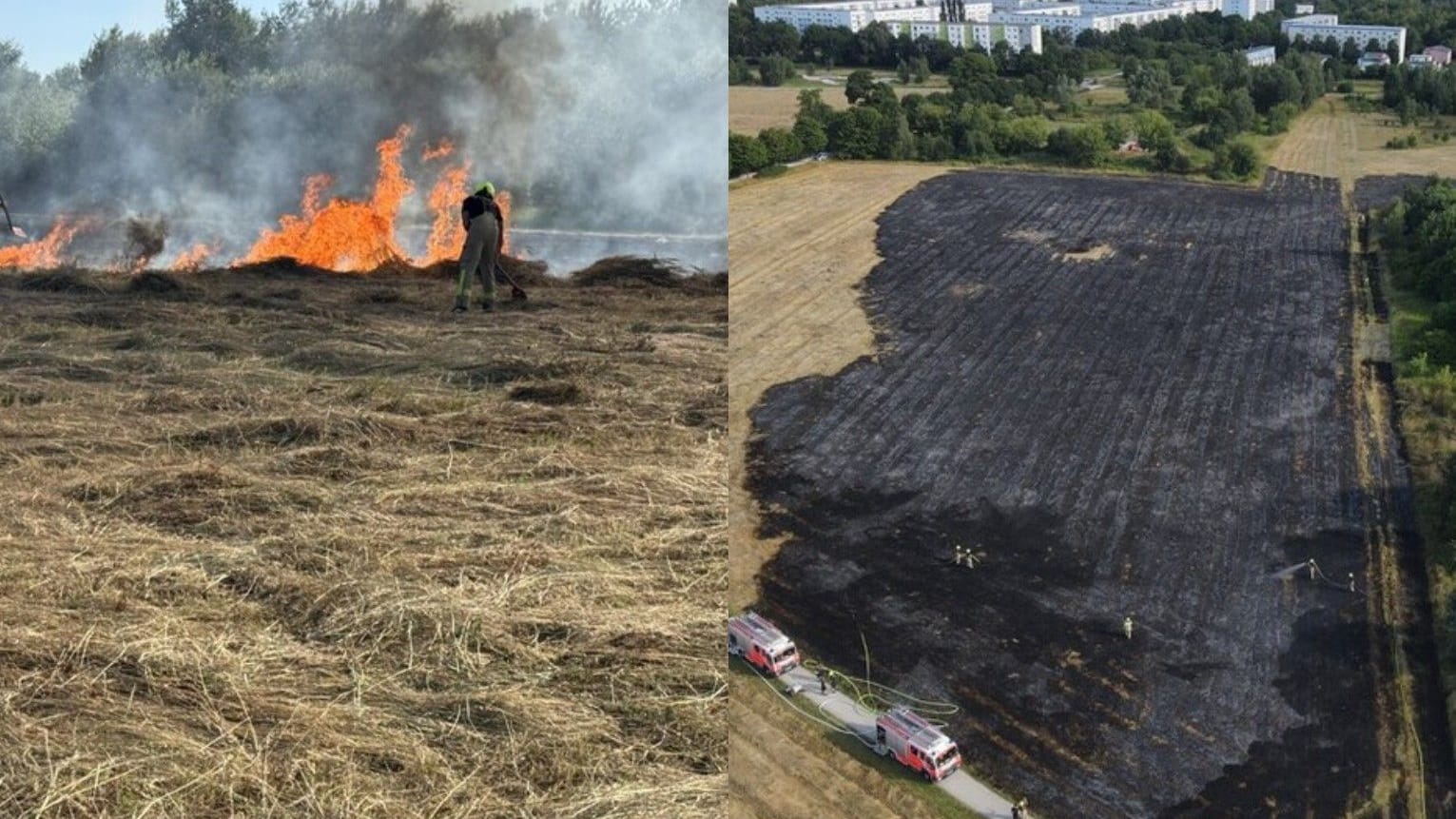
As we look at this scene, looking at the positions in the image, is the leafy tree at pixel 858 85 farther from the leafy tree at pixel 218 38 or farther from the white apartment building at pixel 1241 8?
the white apartment building at pixel 1241 8

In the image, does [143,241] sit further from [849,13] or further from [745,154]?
[849,13]

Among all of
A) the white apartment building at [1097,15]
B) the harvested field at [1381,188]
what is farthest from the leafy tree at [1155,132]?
the white apartment building at [1097,15]

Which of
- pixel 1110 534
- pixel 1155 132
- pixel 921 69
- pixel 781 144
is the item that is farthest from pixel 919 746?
pixel 1155 132

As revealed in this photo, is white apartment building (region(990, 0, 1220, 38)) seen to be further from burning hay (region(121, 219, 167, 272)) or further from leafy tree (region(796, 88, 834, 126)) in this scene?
burning hay (region(121, 219, 167, 272))

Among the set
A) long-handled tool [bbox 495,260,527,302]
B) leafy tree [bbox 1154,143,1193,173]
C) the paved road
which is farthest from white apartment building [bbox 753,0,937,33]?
the paved road

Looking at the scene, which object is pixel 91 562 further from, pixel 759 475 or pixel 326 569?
pixel 759 475
